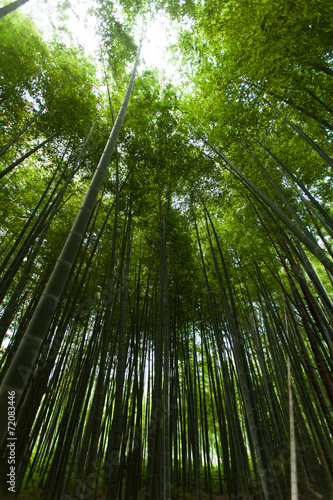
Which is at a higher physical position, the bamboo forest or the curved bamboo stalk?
the bamboo forest

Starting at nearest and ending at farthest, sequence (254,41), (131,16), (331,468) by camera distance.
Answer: (254,41)
(331,468)
(131,16)

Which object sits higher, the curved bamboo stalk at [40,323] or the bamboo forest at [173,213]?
the bamboo forest at [173,213]

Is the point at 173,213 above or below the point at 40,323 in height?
above

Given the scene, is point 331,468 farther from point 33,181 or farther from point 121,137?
point 33,181

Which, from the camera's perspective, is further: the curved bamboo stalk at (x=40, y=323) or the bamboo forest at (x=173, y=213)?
the bamboo forest at (x=173, y=213)

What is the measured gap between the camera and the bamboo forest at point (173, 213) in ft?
7.77

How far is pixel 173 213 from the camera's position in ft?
15.9

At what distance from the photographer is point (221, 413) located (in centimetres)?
386

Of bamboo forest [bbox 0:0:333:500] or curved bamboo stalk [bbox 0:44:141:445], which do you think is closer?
curved bamboo stalk [bbox 0:44:141:445]

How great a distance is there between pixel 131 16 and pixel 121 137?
67.5 inches

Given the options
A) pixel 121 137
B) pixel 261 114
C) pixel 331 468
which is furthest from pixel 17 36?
pixel 331 468

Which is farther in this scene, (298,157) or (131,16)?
(131,16)

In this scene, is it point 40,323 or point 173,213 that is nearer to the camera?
point 40,323

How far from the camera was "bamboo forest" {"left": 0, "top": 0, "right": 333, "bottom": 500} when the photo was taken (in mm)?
2369
